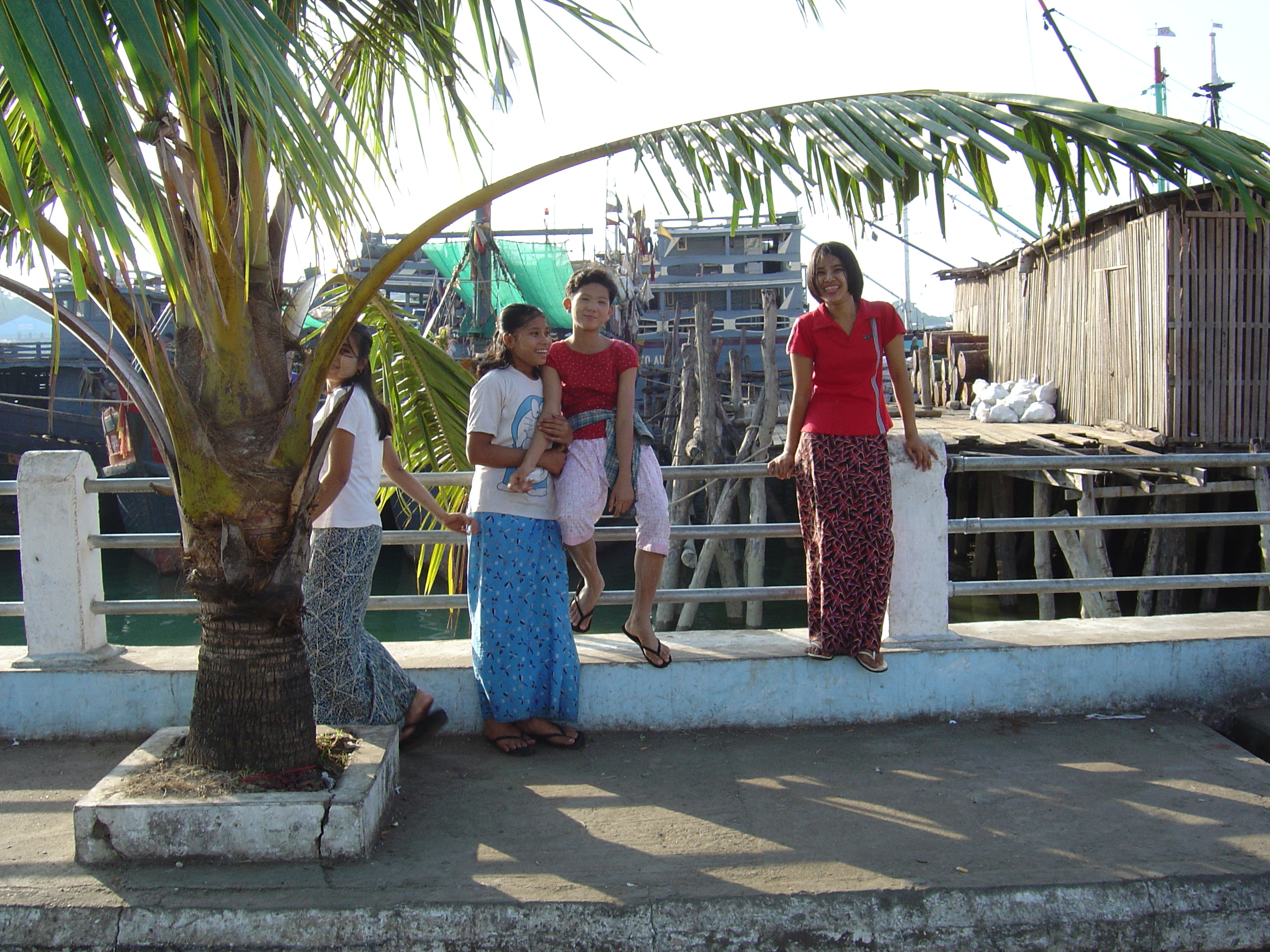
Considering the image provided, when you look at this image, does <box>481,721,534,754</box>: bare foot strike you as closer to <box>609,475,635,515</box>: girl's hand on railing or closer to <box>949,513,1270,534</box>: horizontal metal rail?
<box>609,475,635,515</box>: girl's hand on railing

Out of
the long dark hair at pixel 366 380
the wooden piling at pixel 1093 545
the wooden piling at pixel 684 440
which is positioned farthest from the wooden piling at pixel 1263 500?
the long dark hair at pixel 366 380

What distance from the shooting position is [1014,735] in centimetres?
385

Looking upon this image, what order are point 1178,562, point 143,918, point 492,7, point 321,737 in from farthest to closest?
point 1178,562, point 321,737, point 492,7, point 143,918

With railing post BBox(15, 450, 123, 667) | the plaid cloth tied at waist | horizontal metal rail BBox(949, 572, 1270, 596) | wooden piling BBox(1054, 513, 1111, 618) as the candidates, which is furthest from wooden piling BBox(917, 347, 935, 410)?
railing post BBox(15, 450, 123, 667)

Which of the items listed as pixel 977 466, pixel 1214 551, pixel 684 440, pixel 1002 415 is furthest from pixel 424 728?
pixel 1002 415

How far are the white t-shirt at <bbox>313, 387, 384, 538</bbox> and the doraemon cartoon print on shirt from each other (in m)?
0.48

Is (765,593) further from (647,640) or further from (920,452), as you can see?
(920,452)

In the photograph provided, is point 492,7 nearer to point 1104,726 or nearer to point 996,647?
point 996,647

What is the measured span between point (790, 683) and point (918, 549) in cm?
80

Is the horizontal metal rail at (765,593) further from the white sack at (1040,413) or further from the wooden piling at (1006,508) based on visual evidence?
the white sack at (1040,413)

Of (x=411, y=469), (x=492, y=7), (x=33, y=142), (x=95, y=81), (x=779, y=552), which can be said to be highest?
(x=492, y=7)

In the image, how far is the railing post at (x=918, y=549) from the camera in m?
4.07

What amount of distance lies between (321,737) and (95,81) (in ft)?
7.62

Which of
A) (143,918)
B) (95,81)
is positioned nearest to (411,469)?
(143,918)
